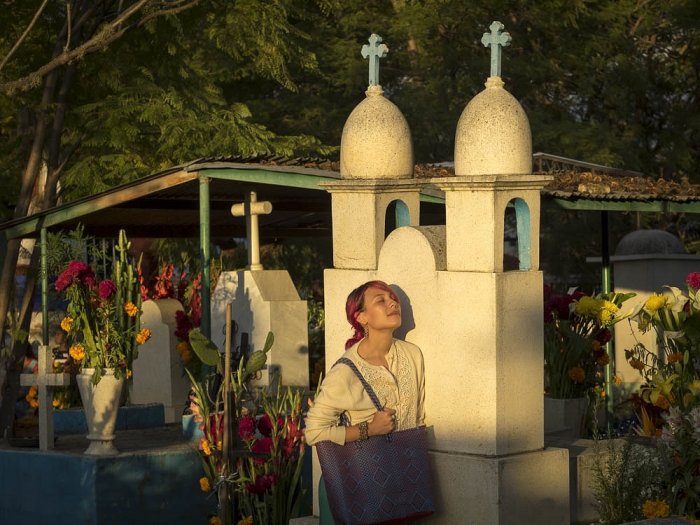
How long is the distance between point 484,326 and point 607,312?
4.26 m

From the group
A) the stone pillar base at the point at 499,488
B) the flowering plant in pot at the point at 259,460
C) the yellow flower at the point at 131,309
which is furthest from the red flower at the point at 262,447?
the stone pillar base at the point at 499,488

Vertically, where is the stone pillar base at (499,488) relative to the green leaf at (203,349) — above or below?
below

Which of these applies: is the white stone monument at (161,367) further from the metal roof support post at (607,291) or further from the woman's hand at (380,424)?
the woman's hand at (380,424)

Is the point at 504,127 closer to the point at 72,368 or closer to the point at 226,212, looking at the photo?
the point at 72,368

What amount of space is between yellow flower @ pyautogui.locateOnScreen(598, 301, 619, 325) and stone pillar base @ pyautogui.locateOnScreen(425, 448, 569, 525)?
3.74m

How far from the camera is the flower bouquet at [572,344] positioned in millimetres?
11211

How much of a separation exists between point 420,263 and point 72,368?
5.86 meters

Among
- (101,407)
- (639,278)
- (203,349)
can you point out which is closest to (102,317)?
(101,407)

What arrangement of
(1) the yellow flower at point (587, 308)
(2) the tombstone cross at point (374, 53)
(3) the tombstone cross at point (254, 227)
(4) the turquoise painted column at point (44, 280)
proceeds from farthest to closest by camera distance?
(3) the tombstone cross at point (254, 227) < (4) the turquoise painted column at point (44, 280) < (1) the yellow flower at point (587, 308) < (2) the tombstone cross at point (374, 53)

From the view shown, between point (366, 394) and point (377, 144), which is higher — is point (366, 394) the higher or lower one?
the lower one

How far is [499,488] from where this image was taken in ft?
23.7

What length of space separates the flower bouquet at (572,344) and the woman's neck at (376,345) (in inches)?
156

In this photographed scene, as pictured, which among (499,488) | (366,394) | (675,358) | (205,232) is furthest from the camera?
(205,232)

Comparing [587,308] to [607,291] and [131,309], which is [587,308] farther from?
[131,309]
